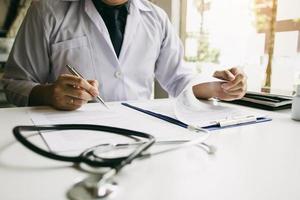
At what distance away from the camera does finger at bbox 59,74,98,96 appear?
67 centimetres

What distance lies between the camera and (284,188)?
33 centimetres

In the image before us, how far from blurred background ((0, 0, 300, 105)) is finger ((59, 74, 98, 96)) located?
0.76m

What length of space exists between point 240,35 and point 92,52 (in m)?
0.86

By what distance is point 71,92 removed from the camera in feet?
2.23

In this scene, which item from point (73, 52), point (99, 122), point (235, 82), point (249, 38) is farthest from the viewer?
point (249, 38)

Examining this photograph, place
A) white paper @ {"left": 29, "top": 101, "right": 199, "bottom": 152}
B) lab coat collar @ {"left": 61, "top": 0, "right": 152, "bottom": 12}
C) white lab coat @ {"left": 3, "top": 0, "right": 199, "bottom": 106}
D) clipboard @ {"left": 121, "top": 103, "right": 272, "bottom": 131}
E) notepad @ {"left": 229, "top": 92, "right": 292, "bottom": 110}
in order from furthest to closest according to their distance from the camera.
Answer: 1. lab coat collar @ {"left": 61, "top": 0, "right": 152, "bottom": 12}
2. white lab coat @ {"left": 3, "top": 0, "right": 199, "bottom": 106}
3. notepad @ {"left": 229, "top": 92, "right": 292, "bottom": 110}
4. clipboard @ {"left": 121, "top": 103, "right": 272, "bottom": 131}
5. white paper @ {"left": 29, "top": 101, "right": 199, "bottom": 152}

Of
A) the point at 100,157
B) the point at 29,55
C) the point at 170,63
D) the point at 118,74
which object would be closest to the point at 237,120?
the point at 100,157

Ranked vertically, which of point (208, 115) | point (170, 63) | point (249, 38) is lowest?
point (208, 115)

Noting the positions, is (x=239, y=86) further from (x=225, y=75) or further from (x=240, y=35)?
(x=240, y=35)

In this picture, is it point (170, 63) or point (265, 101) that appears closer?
point (265, 101)

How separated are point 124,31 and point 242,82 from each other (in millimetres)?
478

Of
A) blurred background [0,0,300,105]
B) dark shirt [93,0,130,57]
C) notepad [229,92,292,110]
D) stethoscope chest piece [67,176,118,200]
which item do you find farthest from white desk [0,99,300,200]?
blurred background [0,0,300,105]

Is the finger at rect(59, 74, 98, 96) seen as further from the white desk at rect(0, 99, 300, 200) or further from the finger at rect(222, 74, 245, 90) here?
the finger at rect(222, 74, 245, 90)

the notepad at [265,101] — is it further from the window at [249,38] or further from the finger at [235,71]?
the window at [249,38]
